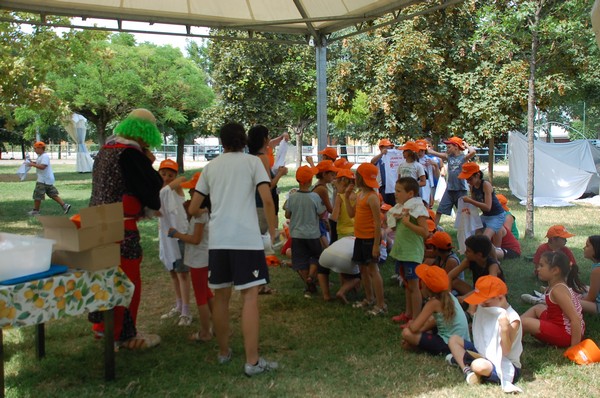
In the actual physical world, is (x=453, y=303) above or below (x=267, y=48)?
below

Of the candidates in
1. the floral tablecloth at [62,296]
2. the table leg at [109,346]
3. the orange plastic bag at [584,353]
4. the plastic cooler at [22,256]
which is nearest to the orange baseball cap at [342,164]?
the orange plastic bag at [584,353]

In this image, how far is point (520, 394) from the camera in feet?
12.2

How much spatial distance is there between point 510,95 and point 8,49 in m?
12.0

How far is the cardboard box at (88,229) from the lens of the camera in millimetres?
3518

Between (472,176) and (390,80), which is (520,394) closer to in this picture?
(472,176)

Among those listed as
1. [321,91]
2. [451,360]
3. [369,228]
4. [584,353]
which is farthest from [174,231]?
[321,91]

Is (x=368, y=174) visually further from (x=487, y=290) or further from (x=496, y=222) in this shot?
(x=496, y=222)

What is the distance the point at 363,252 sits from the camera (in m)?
5.43

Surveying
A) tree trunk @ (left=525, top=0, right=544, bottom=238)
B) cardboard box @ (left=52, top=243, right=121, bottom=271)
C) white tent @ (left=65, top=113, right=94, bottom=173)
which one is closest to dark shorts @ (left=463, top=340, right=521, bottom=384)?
cardboard box @ (left=52, top=243, right=121, bottom=271)

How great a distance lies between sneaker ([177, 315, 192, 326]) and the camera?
5164 mm

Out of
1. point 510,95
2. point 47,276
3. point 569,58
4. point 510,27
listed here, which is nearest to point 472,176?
point 510,27

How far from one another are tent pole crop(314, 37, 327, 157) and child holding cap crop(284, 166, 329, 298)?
2.05 meters

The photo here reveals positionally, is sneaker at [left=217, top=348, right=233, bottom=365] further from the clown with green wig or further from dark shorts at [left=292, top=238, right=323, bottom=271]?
dark shorts at [left=292, top=238, right=323, bottom=271]

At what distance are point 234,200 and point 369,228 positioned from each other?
1.85 m
